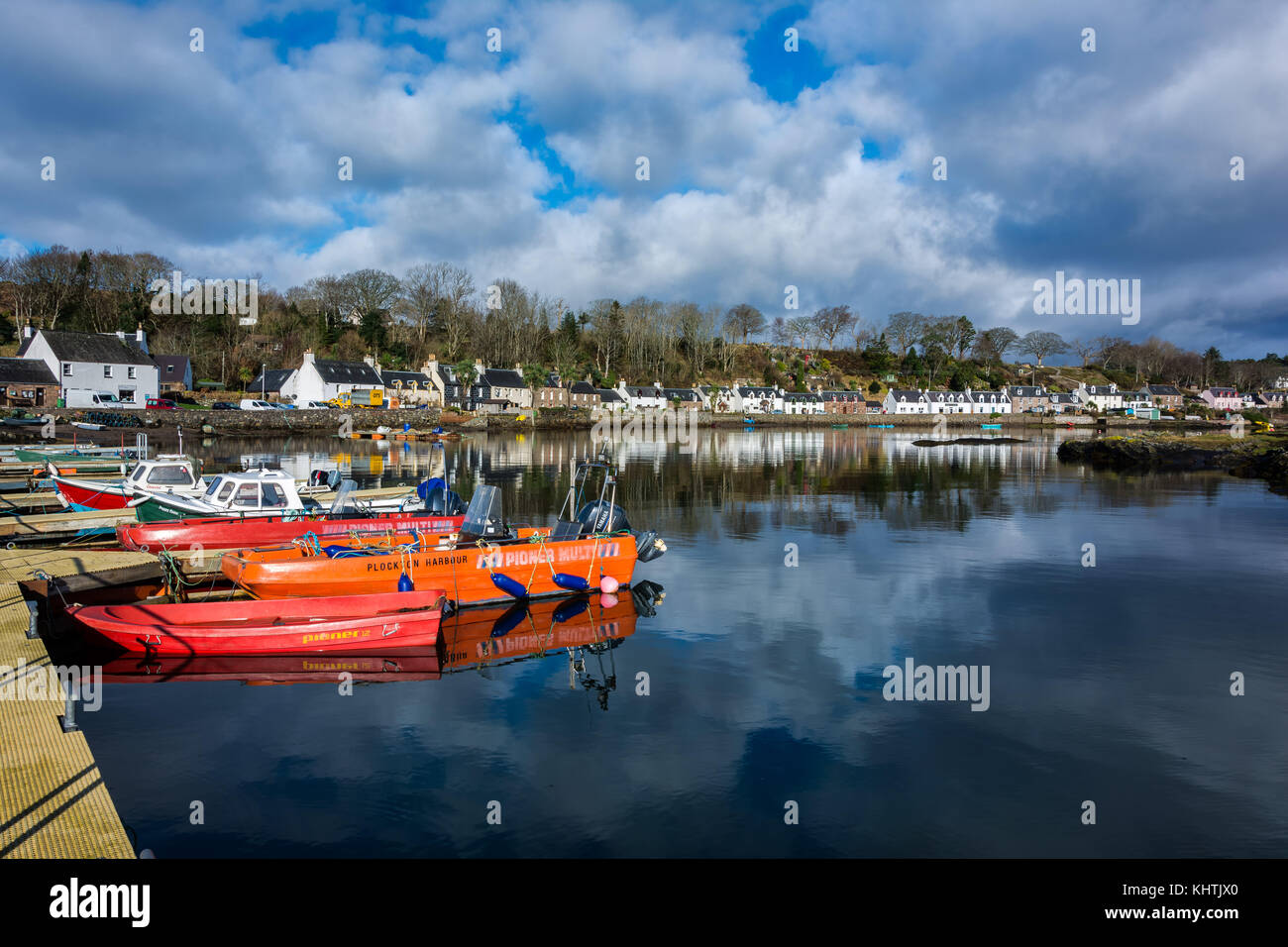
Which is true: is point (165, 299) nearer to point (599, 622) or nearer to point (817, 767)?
point (599, 622)

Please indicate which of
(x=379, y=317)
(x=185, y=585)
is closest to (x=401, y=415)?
(x=379, y=317)

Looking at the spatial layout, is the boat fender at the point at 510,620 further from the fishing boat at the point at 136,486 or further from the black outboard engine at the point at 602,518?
the fishing boat at the point at 136,486

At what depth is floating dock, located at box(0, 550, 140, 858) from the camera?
299 inches

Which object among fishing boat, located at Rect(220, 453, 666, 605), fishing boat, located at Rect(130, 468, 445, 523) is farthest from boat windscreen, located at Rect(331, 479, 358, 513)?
fishing boat, located at Rect(220, 453, 666, 605)

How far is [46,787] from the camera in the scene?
860 cm

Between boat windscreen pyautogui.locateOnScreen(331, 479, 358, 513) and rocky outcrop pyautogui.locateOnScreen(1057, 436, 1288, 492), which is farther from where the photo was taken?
rocky outcrop pyautogui.locateOnScreen(1057, 436, 1288, 492)

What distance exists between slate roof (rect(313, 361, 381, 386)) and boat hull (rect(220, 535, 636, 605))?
284ft

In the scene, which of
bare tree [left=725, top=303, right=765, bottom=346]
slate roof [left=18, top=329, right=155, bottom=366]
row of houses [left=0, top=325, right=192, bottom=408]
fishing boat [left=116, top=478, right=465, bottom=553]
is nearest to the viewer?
fishing boat [left=116, top=478, right=465, bottom=553]

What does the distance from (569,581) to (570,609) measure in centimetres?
71

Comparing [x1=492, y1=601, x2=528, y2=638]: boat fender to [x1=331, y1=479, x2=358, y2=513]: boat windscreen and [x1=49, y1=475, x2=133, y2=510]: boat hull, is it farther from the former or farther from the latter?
[x1=49, y1=475, x2=133, y2=510]: boat hull

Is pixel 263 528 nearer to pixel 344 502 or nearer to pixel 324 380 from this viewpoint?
pixel 344 502

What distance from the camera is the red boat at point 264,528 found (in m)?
22.4

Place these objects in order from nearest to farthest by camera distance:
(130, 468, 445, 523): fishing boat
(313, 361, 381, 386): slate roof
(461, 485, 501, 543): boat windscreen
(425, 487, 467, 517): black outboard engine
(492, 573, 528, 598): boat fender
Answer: (492, 573, 528, 598): boat fender → (461, 485, 501, 543): boat windscreen → (130, 468, 445, 523): fishing boat → (425, 487, 467, 517): black outboard engine → (313, 361, 381, 386): slate roof

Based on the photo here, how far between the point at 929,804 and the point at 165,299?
384 ft
